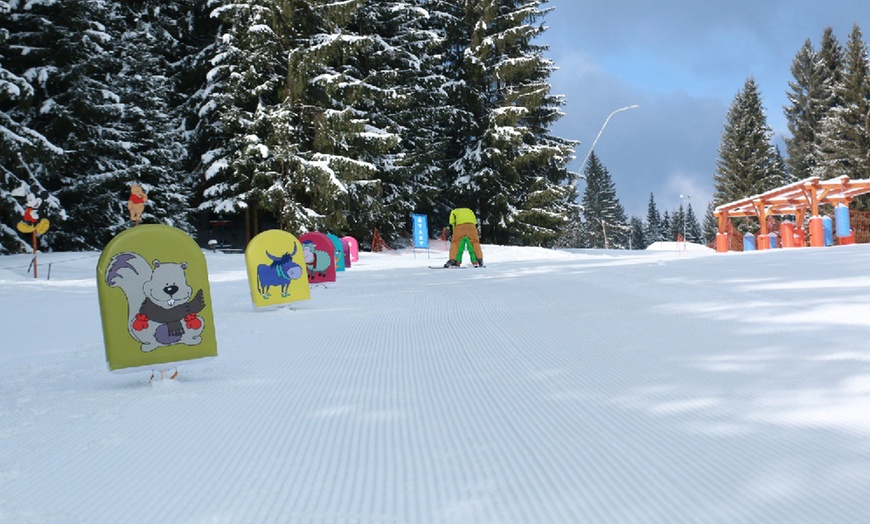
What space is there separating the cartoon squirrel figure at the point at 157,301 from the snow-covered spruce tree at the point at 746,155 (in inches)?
2145

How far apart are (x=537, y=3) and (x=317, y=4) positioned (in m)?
14.3

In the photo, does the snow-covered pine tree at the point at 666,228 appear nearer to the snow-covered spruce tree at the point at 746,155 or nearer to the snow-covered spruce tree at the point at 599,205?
the snow-covered spruce tree at the point at 599,205

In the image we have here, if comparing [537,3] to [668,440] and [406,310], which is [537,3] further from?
[668,440]

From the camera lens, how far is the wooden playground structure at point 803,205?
67.3 ft

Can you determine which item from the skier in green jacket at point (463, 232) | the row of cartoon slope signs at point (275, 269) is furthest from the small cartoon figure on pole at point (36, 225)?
the skier in green jacket at point (463, 232)

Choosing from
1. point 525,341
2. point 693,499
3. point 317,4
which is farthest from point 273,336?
point 317,4

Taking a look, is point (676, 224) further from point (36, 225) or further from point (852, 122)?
point (36, 225)

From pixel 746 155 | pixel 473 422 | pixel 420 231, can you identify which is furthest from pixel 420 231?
pixel 746 155

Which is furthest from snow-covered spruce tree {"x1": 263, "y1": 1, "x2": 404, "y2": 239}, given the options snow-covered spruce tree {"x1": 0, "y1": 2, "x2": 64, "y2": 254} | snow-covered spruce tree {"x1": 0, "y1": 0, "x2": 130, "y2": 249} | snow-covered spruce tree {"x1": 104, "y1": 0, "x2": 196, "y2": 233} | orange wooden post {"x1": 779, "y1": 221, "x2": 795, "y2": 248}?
orange wooden post {"x1": 779, "y1": 221, "x2": 795, "y2": 248}

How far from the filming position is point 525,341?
5.46 meters

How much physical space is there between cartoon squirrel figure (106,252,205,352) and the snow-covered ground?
0.34 metres

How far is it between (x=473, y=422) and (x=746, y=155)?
57.2 meters

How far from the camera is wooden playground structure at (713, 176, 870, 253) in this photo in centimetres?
2050

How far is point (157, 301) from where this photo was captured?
178 inches
